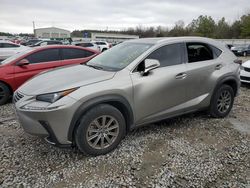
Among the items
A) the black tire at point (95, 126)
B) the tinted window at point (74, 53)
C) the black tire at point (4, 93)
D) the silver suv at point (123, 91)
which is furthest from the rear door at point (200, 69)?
the black tire at point (4, 93)

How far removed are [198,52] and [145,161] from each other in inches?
85.6

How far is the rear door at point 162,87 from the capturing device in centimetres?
311

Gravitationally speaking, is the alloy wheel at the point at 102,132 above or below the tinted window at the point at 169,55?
below

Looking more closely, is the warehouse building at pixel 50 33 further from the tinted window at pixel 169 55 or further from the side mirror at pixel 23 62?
the tinted window at pixel 169 55

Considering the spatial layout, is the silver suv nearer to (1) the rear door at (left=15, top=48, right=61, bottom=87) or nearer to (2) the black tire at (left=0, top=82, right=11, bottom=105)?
(1) the rear door at (left=15, top=48, right=61, bottom=87)

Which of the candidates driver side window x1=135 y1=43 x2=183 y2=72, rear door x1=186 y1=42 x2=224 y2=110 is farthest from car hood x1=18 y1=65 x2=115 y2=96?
rear door x1=186 y1=42 x2=224 y2=110

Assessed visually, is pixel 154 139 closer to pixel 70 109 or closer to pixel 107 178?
pixel 107 178

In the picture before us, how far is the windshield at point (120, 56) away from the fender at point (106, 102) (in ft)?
1.63

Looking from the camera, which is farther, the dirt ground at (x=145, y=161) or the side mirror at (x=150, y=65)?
the side mirror at (x=150, y=65)

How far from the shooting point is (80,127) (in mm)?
2729

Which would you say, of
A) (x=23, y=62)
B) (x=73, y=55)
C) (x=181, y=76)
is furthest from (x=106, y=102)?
(x=73, y=55)

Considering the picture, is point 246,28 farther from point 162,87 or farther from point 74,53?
point 162,87

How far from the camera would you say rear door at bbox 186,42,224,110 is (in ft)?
12.0

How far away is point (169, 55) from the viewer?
11.6 feet
